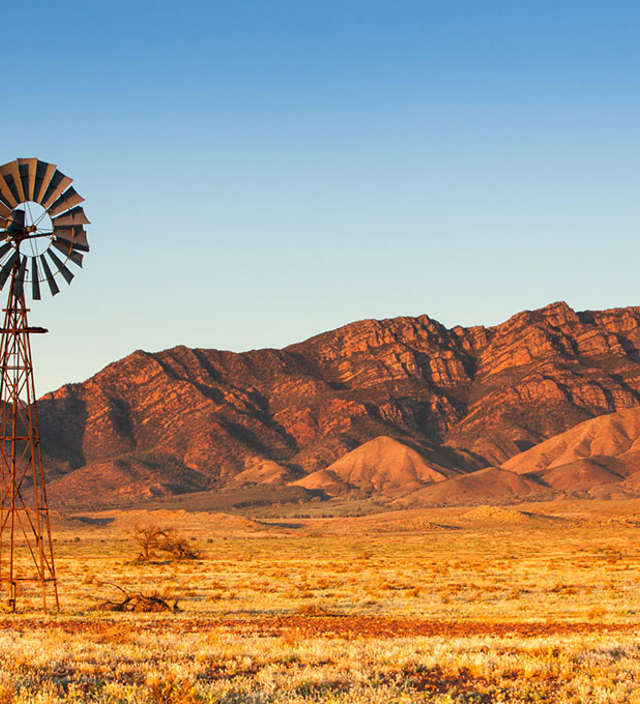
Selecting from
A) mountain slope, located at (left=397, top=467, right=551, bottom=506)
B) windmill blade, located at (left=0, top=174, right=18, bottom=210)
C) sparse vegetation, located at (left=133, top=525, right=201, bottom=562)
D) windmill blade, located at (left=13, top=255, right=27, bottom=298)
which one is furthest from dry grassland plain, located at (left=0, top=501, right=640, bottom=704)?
mountain slope, located at (left=397, top=467, right=551, bottom=506)

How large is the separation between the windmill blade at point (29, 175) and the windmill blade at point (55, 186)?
383mm

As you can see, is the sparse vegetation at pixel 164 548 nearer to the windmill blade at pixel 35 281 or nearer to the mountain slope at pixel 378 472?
the windmill blade at pixel 35 281

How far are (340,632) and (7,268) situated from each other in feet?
41.5

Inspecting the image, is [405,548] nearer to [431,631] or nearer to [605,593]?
[605,593]

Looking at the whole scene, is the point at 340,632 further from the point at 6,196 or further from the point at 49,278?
the point at 6,196

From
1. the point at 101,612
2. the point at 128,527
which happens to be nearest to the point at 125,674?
the point at 101,612

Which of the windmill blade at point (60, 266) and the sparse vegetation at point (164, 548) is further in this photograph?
the sparse vegetation at point (164, 548)

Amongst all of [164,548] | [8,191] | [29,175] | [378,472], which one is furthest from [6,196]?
[378,472]

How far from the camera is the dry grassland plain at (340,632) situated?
427 inches

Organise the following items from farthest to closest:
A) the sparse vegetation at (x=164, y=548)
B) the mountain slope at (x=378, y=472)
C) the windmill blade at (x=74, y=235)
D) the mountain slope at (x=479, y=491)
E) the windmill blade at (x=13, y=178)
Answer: the mountain slope at (x=378, y=472)
the mountain slope at (x=479, y=491)
the sparse vegetation at (x=164, y=548)
the windmill blade at (x=74, y=235)
the windmill blade at (x=13, y=178)

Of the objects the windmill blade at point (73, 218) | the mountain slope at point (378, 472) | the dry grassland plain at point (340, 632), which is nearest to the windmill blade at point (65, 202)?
the windmill blade at point (73, 218)

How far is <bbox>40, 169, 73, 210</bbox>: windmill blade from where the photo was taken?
22.7 meters

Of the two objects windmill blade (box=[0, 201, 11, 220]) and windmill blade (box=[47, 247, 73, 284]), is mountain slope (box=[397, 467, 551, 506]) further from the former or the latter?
windmill blade (box=[0, 201, 11, 220])

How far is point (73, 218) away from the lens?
76.5ft
